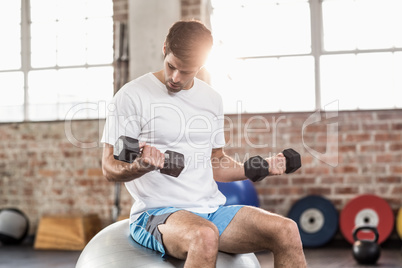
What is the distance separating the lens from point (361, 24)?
174 inches

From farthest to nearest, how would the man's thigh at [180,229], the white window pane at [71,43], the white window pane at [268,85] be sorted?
the white window pane at [71,43] → the white window pane at [268,85] → the man's thigh at [180,229]

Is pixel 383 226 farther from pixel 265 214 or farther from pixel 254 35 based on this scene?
pixel 265 214

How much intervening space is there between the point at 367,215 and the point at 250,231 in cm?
262

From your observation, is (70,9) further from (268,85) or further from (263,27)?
(268,85)

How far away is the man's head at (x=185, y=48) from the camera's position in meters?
1.78

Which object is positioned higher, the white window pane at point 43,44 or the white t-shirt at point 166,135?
the white window pane at point 43,44

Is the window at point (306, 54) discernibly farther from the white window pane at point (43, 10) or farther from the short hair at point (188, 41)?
the short hair at point (188, 41)

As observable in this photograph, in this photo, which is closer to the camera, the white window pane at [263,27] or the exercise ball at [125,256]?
the exercise ball at [125,256]

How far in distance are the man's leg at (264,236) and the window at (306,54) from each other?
9.08ft

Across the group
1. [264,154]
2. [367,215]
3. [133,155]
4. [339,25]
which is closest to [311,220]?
[367,215]

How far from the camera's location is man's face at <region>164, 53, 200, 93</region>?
5.95 feet

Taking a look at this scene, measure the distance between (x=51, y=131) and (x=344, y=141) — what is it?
2660 millimetres

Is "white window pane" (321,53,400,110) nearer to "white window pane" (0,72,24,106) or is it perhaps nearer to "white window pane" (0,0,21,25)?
"white window pane" (0,72,24,106)

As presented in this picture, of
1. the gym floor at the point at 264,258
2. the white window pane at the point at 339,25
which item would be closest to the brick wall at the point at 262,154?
the gym floor at the point at 264,258
